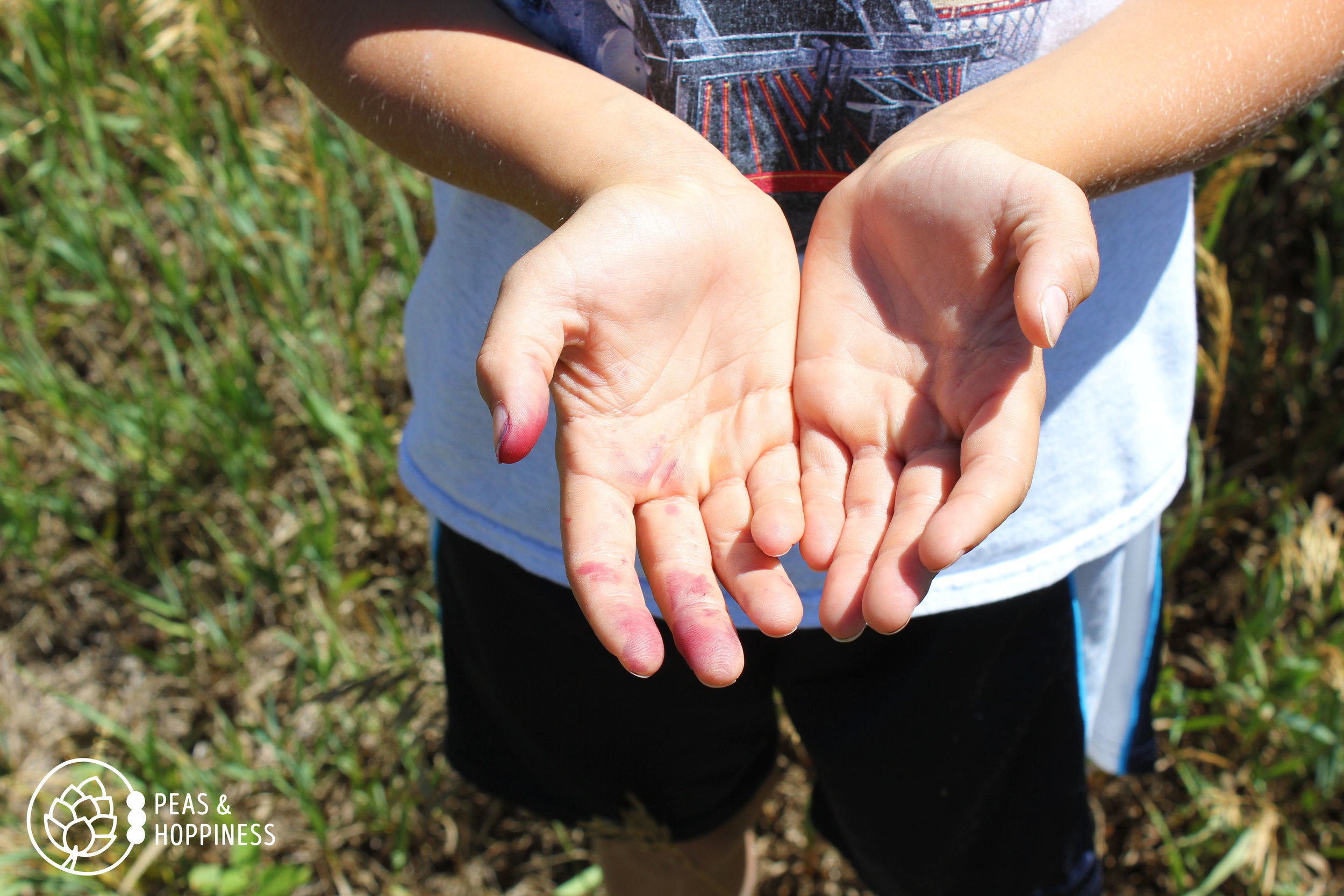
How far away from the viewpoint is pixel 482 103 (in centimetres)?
Answer: 86

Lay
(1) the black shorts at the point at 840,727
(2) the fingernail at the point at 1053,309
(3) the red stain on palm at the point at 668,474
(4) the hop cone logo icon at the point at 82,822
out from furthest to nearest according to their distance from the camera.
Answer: (4) the hop cone logo icon at the point at 82,822 < (1) the black shorts at the point at 840,727 < (3) the red stain on palm at the point at 668,474 < (2) the fingernail at the point at 1053,309

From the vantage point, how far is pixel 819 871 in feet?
5.84

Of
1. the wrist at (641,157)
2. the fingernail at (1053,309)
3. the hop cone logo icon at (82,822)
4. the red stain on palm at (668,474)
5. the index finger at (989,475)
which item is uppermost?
the wrist at (641,157)

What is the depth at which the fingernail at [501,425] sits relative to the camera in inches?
26.5

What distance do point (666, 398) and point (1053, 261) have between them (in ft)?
1.10

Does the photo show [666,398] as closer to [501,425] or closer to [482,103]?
[501,425]

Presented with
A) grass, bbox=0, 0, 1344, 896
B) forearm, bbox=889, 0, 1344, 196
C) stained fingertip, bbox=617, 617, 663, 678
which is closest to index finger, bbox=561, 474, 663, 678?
stained fingertip, bbox=617, 617, 663, 678

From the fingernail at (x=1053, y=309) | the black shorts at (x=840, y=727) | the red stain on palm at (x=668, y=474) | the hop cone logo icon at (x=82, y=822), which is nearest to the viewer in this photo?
the fingernail at (x=1053, y=309)

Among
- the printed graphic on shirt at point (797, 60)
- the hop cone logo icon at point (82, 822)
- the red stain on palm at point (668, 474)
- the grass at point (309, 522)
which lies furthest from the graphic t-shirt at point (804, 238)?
the hop cone logo icon at point (82, 822)

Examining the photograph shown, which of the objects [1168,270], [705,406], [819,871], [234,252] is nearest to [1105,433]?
[1168,270]

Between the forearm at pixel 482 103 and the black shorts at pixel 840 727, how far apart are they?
0.42 metres

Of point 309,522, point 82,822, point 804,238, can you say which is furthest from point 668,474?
point 82,822

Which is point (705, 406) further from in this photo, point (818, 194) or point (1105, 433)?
point (1105, 433)

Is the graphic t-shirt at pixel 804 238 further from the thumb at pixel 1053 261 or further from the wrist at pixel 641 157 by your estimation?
the thumb at pixel 1053 261
